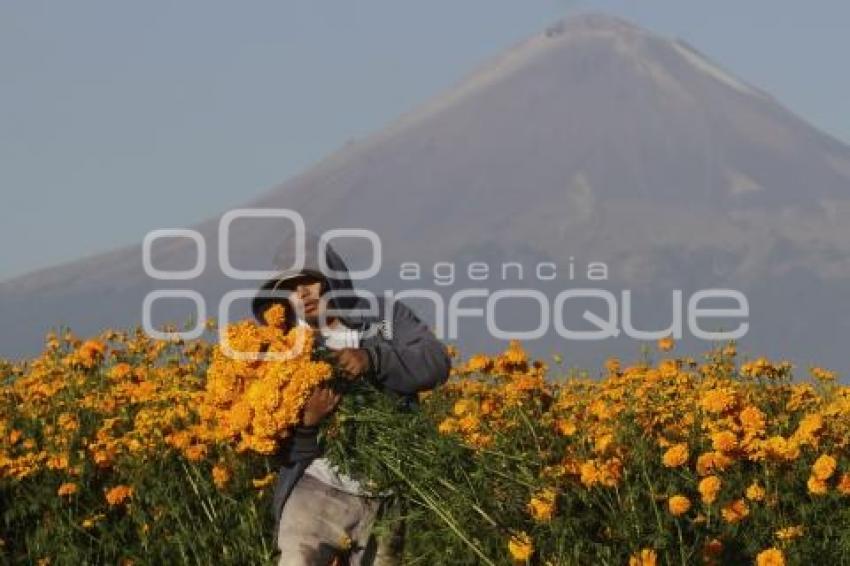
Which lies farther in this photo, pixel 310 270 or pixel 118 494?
pixel 118 494

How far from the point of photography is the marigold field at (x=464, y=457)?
5.95m

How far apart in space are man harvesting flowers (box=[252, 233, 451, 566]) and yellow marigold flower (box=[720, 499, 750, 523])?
160 centimetres

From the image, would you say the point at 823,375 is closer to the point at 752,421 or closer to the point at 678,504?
the point at 752,421

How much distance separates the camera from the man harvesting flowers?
19.5ft

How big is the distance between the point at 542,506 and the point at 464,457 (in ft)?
1.26

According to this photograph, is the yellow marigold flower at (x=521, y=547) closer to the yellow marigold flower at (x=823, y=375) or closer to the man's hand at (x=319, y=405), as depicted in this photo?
the man's hand at (x=319, y=405)

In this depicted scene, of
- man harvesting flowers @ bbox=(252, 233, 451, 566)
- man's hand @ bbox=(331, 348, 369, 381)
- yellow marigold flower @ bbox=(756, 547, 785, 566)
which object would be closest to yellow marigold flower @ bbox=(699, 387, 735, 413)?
yellow marigold flower @ bbox=(756, 547, 785, 566)

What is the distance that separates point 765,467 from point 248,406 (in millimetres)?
2864

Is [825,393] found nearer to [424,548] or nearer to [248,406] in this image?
[424,548]

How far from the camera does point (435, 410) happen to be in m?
9.90

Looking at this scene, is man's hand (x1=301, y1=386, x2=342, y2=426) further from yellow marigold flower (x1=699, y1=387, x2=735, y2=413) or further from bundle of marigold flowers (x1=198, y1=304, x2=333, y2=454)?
yellow marigold flower (x1=699, y1=387, x2=735, y2=413)

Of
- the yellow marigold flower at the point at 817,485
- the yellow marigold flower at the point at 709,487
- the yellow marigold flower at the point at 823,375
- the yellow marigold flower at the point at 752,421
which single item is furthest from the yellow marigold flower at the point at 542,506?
the yellow marigold flower at the point at 823,375

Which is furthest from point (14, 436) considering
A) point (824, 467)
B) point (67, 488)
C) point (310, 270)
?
point (824, 467)

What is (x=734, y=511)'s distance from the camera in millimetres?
6852
